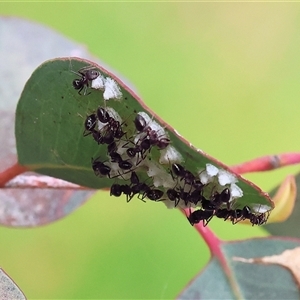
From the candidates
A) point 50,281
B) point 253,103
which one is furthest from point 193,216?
point 253,103

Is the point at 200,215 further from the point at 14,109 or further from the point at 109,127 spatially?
the point at 14,109

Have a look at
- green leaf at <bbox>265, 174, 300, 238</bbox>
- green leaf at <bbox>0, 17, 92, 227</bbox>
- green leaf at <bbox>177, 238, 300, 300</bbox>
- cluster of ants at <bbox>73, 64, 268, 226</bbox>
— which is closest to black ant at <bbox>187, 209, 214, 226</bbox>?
cluster of ants at <bbox>73, 64, 268, 226</bbox>

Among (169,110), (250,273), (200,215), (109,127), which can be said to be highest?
(109,127)

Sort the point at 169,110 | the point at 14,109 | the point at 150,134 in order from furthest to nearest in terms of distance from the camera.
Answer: the point at 169,110
the point at 14,109
the point at 150,134

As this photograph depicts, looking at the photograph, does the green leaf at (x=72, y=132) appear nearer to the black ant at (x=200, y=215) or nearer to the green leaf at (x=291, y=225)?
the black ant at (x=200, y=215)

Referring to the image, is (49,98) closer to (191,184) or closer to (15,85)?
Result: (191,184)

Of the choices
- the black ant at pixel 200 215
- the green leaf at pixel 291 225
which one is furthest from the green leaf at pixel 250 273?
the black ant at pixel 200 215

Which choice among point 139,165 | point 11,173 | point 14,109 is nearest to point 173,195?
point 139,165
